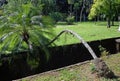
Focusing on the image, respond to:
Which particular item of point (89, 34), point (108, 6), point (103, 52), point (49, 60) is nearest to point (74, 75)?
point (49, 60)

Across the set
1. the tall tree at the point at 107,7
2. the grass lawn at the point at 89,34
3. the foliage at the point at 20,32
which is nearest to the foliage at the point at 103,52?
the grass lawn at the point at 89,34

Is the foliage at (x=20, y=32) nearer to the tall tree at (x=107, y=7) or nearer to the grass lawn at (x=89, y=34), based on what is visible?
the grass lawn at (x=89, y=34)

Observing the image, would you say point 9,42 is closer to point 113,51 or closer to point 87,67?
point 87,67

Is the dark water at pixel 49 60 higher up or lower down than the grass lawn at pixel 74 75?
lower down

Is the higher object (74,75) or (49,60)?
(74,75)

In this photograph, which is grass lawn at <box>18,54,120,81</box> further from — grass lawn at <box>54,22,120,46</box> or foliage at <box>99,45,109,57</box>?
grass lawn at <box>54,22,120,46</box>

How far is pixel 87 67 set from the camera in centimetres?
954

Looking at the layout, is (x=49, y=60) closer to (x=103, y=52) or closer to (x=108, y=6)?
(x=103, y=52)

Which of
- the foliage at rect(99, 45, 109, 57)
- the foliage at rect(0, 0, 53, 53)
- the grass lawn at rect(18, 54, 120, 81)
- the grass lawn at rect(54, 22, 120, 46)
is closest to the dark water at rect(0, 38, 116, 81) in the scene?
the foliage at rect(99, 45, 109, 57)

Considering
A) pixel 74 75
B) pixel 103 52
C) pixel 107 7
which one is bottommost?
pixel 107 7

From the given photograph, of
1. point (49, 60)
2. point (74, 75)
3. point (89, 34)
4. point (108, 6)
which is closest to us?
A: point (74, 75)

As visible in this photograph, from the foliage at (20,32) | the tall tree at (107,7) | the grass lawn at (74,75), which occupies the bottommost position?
the tall tree at (107,7)

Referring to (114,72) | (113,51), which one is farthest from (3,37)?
(113,51)

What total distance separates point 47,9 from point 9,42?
4068 cm
